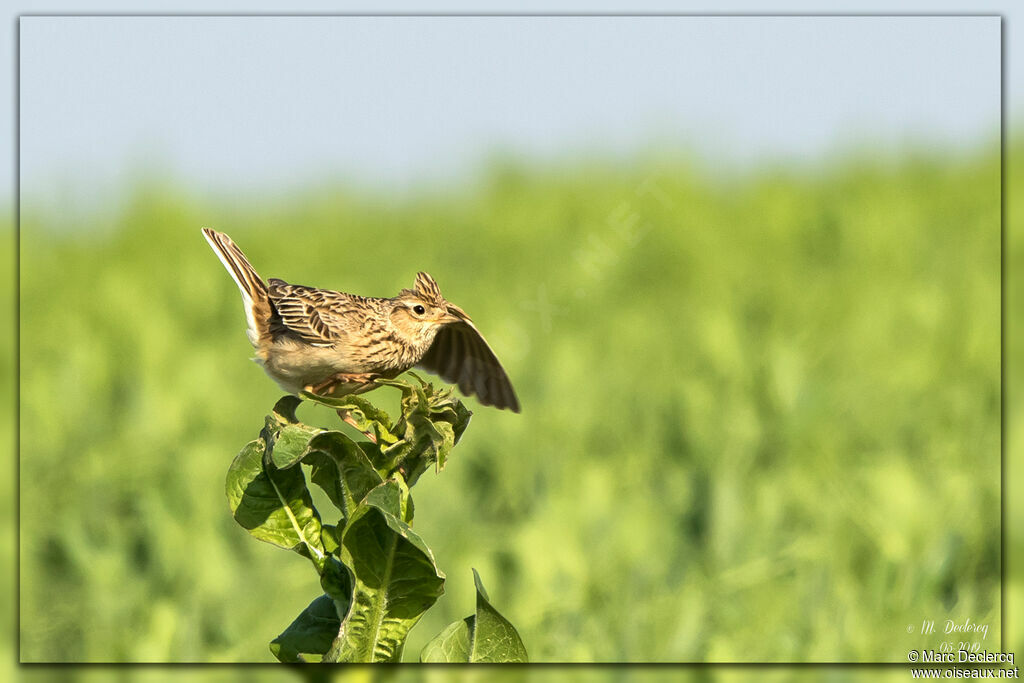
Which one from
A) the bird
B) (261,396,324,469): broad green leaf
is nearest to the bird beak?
the bird

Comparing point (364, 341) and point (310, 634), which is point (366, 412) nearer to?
point (310, 634)

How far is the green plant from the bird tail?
88cm

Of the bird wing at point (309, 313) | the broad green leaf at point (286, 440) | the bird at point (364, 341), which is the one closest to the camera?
the broad green leaf at point (286, 440)

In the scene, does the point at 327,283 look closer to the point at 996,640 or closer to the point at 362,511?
the point at 996,640

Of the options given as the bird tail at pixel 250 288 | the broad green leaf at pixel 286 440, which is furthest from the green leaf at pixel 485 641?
the bird tail at pixel 250 288

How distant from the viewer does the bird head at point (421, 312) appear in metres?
2.81

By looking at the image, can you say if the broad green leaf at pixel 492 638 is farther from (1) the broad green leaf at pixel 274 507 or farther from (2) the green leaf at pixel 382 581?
(1) the broad green leaf at pixel 274 507

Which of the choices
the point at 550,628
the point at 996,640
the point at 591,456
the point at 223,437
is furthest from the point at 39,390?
the point at 996,640

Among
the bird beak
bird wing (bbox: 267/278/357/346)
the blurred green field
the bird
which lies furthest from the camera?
the blurred green field

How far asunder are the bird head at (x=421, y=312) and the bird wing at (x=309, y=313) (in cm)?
13

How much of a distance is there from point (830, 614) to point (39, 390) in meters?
5.84

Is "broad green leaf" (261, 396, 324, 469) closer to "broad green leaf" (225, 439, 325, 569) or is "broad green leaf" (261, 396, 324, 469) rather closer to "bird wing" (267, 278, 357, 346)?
"broad green leaf" (225, 439, 325, 569)

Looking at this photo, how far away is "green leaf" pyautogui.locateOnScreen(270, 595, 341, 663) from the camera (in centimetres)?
202

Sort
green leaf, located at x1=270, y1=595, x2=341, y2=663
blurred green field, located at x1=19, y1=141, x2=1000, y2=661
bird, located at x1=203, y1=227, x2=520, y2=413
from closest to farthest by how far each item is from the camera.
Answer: green leaf, located at x1=270, y1=595, x2=341, y2=663
bird, located at x1=203, y1=227, x2=520, y2=413
blurred green field, located at x1=19, y1=141, x2=1000, y2=661
